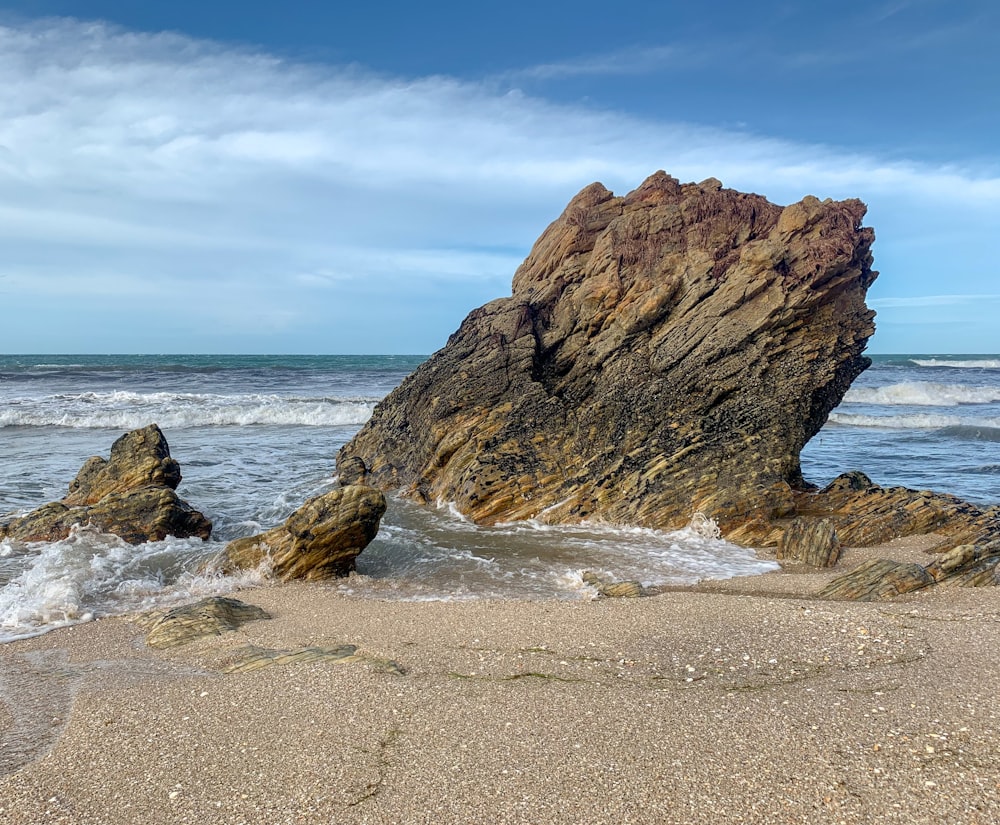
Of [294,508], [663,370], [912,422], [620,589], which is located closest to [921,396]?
[912,422]

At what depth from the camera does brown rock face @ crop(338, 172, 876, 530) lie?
40.5 ft

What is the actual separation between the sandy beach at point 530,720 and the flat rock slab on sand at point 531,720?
17 mm

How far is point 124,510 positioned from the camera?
11414 mm

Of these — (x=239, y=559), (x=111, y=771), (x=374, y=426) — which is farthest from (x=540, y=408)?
(x=111, y=771)

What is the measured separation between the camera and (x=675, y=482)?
40.0ft

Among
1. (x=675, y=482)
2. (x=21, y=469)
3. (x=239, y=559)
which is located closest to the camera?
(x=239, y=559)

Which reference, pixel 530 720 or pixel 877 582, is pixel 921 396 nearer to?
pixel 877 582

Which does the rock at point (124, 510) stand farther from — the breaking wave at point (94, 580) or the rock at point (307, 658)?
the rock at point (307, 658)

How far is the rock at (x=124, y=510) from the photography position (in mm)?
11156

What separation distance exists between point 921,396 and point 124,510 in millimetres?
43887

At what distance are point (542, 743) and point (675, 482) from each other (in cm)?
827

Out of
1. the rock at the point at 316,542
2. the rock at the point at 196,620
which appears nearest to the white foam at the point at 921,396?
the rock at the point at 316,542

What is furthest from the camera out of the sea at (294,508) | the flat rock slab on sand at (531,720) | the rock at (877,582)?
the sea at (294,508)

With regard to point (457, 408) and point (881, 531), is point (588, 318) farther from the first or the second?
point (881, 531)
